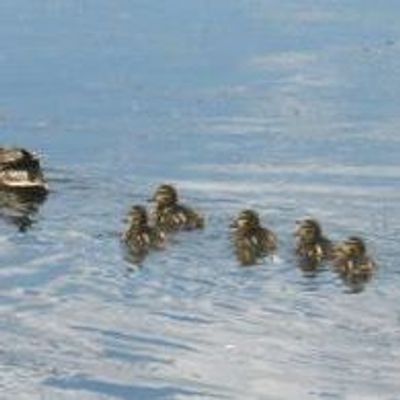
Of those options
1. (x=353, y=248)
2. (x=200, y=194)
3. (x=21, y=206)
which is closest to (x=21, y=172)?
(x=21, y=206)

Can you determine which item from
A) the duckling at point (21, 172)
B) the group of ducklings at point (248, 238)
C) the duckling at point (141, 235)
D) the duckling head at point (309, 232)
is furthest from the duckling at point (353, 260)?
the duckling at point (21, 172)

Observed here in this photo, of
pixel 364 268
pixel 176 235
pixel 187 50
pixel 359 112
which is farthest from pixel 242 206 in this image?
pixel 187 50

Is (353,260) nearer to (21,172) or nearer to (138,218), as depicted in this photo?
(138,218)

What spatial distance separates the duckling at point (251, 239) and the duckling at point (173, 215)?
26 centimetres

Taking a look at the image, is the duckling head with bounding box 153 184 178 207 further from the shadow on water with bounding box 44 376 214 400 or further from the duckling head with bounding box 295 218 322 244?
the shadow on water with bounding box 44 376 214 400

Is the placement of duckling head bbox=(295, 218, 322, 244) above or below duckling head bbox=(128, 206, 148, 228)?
below

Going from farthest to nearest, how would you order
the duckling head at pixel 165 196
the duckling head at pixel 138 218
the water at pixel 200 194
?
1. the duckling head at pixel 165 196
2. the duckling head at pixel 138 218
3. the water at pixel 200 194

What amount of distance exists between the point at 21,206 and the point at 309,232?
2.23m

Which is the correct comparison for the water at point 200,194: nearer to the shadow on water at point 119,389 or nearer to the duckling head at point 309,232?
the shadow on water at point 119,389

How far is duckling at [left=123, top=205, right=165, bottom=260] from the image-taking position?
11312 mm

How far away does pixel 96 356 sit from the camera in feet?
31.0

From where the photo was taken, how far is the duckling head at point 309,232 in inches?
441

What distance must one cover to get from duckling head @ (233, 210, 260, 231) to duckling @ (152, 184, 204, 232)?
0.26 meters

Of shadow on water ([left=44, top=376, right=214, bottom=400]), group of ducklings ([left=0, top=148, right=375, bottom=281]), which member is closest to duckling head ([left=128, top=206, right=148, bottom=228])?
group of ducklings ([left=0, top=148, right=375, bottom=281])
